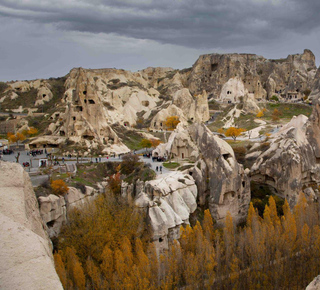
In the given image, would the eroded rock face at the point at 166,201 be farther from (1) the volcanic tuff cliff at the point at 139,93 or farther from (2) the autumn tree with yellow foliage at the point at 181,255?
(1) the volcanic tuff cliff at the point at 139,93

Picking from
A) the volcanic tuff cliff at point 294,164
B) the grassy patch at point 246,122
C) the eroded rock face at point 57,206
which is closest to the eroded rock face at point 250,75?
the grassy patch at point 246,122

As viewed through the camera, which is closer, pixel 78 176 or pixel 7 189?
pixel 7 189

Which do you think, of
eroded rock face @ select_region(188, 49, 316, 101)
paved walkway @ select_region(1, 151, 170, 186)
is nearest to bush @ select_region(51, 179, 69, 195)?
Answer: paved walkway @ select_region(1, 151, 170, 186)

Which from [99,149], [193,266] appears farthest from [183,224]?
[99,149]

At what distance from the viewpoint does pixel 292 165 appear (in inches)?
1217

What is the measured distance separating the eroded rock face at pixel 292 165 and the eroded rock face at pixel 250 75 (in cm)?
5689

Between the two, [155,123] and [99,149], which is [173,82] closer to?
[155,123]

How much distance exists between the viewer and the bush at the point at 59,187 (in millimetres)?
25047

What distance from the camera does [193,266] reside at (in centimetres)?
1942

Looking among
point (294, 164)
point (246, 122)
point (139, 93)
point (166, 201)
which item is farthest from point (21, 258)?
point (139, 93)

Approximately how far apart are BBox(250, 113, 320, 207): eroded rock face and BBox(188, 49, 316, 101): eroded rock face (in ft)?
187

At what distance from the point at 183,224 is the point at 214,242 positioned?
106 inches

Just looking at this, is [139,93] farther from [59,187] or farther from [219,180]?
[59,187]

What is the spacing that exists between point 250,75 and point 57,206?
3180 inches
